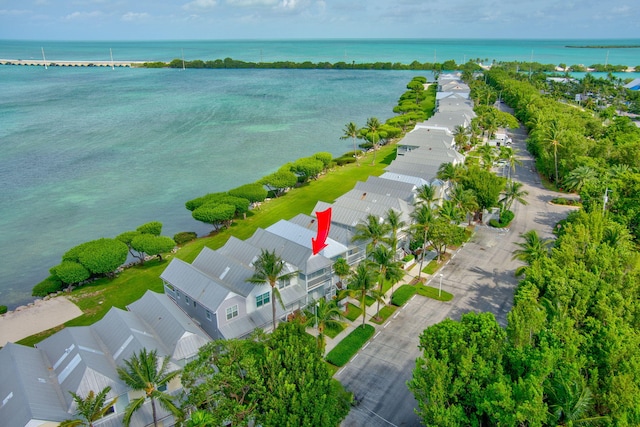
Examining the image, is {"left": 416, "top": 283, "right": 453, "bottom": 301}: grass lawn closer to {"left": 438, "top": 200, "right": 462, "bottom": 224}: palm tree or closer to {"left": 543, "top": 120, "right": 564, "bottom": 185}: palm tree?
{"left": 438, "top": 200, "right": 462, "bottom": 224}: palm tree

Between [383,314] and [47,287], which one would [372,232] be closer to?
[383,314]

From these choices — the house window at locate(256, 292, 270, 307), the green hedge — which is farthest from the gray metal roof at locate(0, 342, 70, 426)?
the green hedge

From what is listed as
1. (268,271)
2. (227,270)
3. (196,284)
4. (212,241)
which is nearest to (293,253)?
(227,270)

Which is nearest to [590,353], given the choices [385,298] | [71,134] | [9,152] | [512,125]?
[385,298]

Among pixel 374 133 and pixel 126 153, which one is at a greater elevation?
pixel 374 133

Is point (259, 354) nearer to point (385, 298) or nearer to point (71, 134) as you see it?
point (385, 298)
